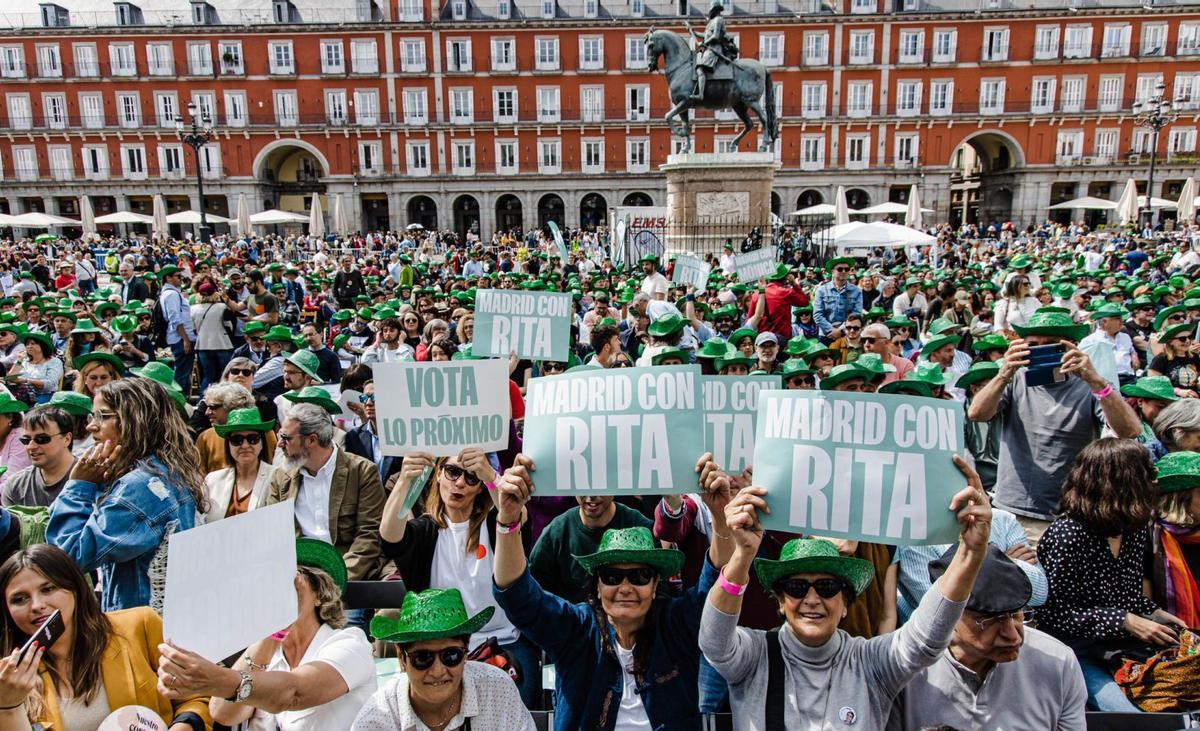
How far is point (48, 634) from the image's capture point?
8.27ft

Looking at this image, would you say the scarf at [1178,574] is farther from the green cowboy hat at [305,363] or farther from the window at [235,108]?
the window at [235,108]

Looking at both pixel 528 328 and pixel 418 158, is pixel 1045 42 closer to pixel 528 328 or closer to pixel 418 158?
pixel 418 158

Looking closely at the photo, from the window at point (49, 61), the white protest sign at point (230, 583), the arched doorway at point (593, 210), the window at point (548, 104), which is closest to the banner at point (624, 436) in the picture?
the white protest sign at point (230, 583)

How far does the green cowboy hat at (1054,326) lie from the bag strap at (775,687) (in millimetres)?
2798

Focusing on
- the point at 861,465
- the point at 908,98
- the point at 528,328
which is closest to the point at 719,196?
the point at 528,328

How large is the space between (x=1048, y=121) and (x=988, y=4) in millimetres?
8161

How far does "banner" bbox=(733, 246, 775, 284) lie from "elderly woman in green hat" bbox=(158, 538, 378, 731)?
9.20 metres

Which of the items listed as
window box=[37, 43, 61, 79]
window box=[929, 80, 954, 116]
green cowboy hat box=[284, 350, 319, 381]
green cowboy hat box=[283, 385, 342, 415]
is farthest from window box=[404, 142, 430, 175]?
green cowboy hat box=[283, 385, 342, 415]

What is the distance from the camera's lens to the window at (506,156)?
162 feet

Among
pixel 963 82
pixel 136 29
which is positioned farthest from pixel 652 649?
pixel 136 29

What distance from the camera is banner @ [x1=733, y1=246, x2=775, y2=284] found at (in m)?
11.5

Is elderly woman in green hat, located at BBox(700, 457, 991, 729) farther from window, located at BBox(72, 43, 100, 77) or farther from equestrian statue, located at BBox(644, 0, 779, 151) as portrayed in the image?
window, located at BBox(72, 43, 100, 77)

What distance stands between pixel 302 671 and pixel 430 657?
1.57 feet

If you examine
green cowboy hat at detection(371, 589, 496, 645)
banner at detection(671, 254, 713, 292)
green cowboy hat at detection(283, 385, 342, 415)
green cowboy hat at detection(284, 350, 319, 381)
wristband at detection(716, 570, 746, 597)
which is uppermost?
banner at detection(671, 254, 713, 292)
